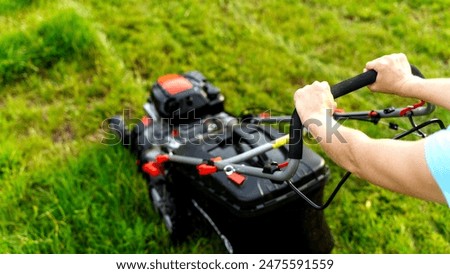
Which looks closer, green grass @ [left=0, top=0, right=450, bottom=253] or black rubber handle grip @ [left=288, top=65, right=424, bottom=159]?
black rubber handle grip @ [left=288, top=65, right=424, bottom=159]

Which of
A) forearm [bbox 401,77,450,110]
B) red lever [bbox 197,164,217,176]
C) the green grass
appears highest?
forearm [bbox 401,77,450,110]

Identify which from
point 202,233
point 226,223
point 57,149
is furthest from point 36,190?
point 226,223

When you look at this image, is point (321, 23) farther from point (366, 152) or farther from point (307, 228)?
point (366, 152)

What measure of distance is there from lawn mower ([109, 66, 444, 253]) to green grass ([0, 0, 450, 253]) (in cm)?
30

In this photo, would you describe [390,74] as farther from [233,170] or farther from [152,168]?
[152,168]

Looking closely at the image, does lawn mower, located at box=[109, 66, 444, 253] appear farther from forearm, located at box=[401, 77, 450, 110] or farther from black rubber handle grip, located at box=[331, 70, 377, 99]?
forearm, located at box=[401, 77, 450, 110]

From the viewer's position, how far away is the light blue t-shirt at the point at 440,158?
56.1 inches

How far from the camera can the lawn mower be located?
2.26 m

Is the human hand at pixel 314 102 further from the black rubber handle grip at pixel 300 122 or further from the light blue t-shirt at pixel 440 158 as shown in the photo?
the light blue t-shirt at pixel 440 158

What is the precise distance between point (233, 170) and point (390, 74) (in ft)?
2.48

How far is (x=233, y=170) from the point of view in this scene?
221cm

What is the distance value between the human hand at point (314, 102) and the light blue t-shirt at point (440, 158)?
1.28 feet

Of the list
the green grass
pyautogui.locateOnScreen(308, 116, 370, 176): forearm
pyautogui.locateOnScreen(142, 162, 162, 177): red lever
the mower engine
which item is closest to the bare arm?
pyautogui.locateOnScreen(308, 116, 370, 176): forearm

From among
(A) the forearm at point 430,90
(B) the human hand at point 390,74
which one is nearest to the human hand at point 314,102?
(B) the human hand at point 390,74
